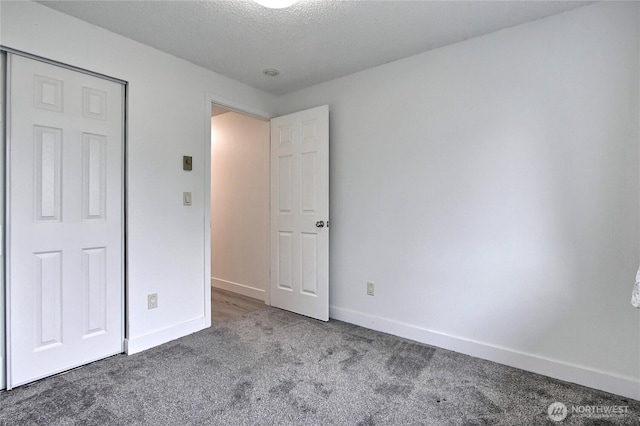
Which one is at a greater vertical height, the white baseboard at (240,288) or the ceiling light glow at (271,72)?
the ceiling light glow at (271,72)

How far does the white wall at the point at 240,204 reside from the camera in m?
3.77

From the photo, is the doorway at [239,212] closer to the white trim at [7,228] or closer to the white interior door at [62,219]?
the white interior door at [62,219]

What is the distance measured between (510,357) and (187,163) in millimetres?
2806

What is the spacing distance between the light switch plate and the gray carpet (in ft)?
4.62

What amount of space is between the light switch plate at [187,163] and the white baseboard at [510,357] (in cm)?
189

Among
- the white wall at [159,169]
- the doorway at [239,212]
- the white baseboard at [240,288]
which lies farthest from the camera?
the white baseboard at [240,288]

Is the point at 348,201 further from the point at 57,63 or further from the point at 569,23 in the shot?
the point at 57,63

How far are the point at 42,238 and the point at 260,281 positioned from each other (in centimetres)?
216

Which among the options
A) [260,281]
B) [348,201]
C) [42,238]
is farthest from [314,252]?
[42,238]

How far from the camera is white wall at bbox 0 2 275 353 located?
224 centimetres

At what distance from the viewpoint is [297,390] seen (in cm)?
192

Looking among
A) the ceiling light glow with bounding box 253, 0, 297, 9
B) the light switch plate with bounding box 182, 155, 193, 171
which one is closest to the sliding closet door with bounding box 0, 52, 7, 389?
the light switch plate with bounding box 182, 155, 193, 171

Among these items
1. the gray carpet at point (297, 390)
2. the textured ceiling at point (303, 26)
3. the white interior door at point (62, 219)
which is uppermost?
the textured ceiling at point (303, 26)

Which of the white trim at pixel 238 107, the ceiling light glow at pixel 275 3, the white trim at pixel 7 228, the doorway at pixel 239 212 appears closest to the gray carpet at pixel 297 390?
the white trim at pixel 7 228
